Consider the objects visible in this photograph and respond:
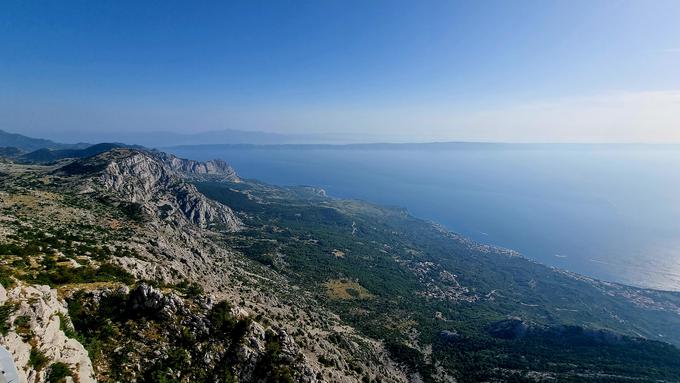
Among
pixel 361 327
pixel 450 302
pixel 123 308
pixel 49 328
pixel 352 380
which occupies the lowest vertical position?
pixel 450 302

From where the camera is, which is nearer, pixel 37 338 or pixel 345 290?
pixel 37 338

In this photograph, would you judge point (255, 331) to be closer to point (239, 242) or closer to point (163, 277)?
point (163, 277)

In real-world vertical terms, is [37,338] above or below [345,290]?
above

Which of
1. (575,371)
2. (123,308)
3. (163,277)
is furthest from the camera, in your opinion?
(575,371)

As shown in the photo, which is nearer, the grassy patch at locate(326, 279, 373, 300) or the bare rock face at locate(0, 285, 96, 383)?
the bare rock face at locate(0, 285, 96, 383)

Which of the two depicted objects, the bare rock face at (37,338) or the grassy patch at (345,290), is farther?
the grassy patch at (345,290)

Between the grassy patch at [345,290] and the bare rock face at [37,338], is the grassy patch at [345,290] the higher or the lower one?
the lower one

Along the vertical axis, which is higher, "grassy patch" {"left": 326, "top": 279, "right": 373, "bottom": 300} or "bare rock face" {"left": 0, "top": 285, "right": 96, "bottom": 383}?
"bare rock face" {"left": 0, "top": 285, "right": 96, "bottom": 383}

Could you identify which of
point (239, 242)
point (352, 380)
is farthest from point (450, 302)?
point (352, 380)
